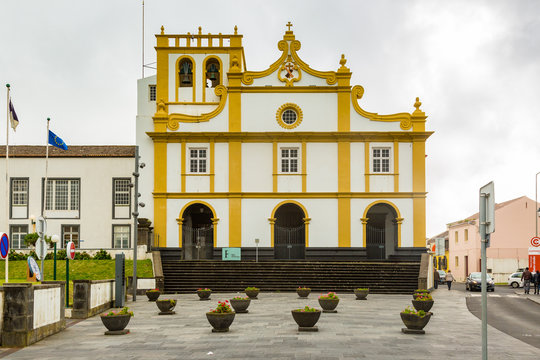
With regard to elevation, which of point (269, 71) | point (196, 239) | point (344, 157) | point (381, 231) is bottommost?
point (196, 239)

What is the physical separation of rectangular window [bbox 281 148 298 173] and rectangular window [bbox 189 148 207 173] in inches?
200

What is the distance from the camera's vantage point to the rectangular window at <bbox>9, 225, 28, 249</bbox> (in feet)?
142

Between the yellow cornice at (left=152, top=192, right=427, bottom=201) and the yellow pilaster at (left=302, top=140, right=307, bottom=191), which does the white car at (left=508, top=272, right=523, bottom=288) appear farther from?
the yellow pilaster at (left=302, top=140, right=307, bottom=191)

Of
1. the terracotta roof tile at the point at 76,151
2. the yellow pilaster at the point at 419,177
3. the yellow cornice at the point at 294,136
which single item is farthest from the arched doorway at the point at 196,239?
the yellow pilaster at the point at 419,177

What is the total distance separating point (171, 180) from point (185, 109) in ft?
18.8

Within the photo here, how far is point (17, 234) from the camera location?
143 ft

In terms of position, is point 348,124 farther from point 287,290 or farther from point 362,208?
point 287,290

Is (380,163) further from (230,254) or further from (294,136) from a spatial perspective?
(230,254)

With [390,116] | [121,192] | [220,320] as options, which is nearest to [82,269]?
[121,192]

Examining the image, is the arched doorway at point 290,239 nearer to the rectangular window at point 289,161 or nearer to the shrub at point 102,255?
the rectangular window at point 289,161

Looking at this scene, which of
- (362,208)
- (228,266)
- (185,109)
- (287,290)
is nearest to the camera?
(287,290)

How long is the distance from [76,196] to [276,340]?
101 feet

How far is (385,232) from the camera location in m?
43.5

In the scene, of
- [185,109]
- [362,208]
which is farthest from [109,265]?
[362,208]
